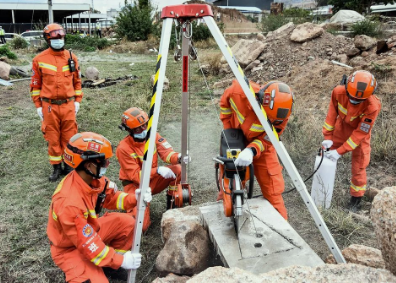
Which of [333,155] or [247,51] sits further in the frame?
[247,51]

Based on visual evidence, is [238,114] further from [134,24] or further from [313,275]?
[134,24]

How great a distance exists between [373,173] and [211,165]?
2260mm

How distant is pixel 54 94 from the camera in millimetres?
4504

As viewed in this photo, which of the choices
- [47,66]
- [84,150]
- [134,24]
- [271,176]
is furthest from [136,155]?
[134,24]

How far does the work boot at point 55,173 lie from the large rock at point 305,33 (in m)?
8.47

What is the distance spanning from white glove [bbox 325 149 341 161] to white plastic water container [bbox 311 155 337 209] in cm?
3

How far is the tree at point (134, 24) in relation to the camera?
2106 centimetres

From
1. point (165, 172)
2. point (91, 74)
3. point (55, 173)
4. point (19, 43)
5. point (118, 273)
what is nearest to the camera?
point (118, 273)

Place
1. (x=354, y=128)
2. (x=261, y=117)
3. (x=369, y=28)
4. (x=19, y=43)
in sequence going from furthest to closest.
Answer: (x=19, y=43) < (x=369, y=28) < (x=354, y=128) < (x=261, y=117)

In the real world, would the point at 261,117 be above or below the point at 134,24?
below

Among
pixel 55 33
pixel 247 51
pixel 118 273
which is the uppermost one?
pixel 55 33

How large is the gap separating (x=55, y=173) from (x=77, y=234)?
8.16 feet

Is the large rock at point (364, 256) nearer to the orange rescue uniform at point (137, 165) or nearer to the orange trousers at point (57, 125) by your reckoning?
the orange rescue uniform at point (137, 165)

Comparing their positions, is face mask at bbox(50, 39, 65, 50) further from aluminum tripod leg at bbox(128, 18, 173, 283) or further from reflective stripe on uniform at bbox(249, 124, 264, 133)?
reflective stripe on uniform at bbox(249, 124, 264, 133)
